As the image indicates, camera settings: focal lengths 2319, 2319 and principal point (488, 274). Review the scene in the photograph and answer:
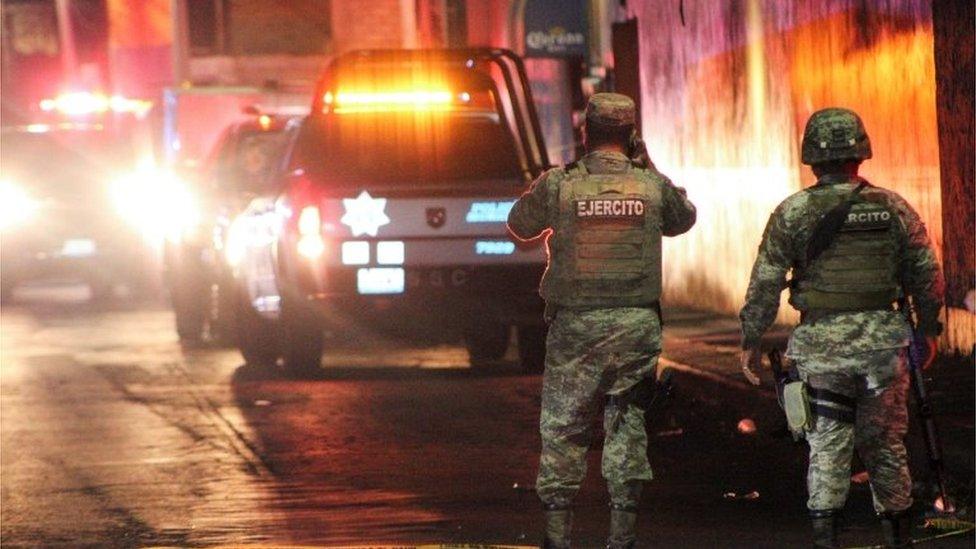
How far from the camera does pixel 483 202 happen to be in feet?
50.9

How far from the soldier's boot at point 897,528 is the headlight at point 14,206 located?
18.2 meters

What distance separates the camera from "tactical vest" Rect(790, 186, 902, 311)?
25.7ft

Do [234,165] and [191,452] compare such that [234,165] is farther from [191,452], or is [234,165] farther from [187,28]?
[187,28]

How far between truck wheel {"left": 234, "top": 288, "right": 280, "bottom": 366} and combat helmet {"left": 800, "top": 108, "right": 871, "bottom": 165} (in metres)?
9.31

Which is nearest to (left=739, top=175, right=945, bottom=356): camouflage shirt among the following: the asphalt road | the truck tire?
the asphalt road

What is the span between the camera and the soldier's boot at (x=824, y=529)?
782cm

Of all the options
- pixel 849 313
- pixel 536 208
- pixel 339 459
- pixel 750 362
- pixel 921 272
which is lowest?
pixel 339 459

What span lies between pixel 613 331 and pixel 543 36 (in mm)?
15512

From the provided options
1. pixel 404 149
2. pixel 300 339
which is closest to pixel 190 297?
pixel 300 339

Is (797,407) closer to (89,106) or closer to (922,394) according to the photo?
(922,394)

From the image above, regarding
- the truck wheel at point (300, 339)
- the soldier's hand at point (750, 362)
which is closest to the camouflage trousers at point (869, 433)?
the soldier's hand at point (750, 362)

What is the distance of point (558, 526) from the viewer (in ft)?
26.9

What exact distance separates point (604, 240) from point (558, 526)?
3.39 ft

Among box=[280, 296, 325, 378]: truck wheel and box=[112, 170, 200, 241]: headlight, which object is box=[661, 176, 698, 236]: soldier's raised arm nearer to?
box=[280, 296, 325, 378]: truck wheel
